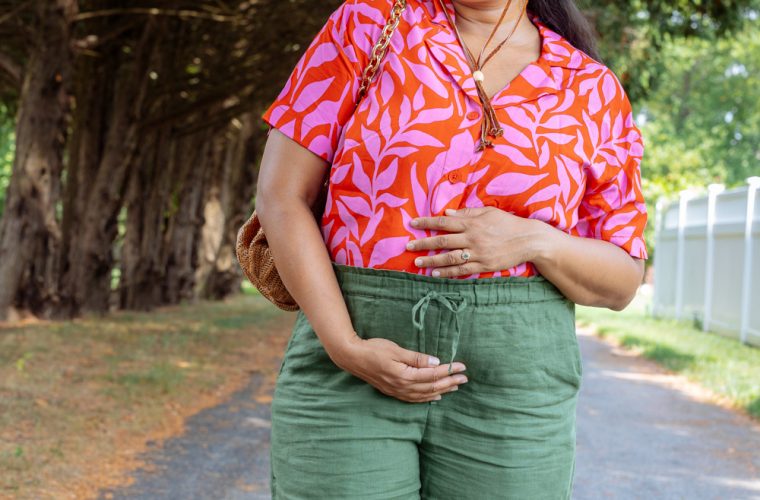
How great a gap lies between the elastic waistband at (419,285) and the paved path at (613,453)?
129 inches

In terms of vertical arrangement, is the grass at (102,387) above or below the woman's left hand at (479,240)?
below

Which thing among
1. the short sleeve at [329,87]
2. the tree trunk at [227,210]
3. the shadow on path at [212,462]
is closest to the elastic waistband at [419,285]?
the short sleeve at [329,87]

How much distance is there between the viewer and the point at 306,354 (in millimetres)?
2078

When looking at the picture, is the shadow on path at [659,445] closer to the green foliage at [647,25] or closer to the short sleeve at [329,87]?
the short sleeve at [329,87]

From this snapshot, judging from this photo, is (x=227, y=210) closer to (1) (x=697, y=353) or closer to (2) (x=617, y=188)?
(1) (x=697, y=353)

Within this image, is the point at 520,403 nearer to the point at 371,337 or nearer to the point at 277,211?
the point at 371,337

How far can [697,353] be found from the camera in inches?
457

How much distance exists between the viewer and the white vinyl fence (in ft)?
41.7

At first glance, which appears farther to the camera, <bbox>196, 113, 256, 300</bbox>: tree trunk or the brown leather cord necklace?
<bbox>196, 113, 256, 300</bbox>: tree trunk

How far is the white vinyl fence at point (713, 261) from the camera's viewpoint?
41.7 ft

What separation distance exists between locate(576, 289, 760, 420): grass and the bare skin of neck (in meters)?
6.32

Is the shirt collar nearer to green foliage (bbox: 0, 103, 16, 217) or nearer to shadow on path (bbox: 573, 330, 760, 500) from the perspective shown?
shadow on path (bbox: 573, 330, 760, 500)

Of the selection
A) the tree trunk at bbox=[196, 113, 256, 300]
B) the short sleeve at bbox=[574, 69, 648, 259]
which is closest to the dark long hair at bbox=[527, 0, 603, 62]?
the short sleeve at bbox=[574, 69, 648, 259]

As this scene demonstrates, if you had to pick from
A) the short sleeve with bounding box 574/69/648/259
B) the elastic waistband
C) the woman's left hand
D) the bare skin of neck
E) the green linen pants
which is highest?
the bare skin of neck
